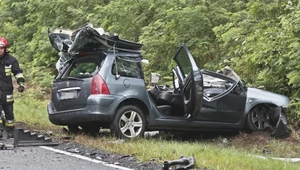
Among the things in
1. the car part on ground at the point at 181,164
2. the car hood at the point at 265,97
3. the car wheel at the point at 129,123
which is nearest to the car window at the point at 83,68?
the car wheel at the point at 129,123

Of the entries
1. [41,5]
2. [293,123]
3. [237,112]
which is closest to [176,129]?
[237,112]

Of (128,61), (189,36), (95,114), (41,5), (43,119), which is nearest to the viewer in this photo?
(95,114)

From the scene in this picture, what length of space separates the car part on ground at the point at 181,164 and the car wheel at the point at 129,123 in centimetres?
226

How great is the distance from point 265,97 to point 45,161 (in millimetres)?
4985

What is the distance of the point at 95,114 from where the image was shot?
26.2 feet

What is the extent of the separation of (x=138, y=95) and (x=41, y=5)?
14.4 metres

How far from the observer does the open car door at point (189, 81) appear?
8.29 metres

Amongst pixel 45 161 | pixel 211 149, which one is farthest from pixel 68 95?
pixel 211 149

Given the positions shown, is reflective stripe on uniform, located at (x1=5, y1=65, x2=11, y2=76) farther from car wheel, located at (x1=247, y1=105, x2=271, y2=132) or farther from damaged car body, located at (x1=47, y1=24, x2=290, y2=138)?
car wheel, located at (x1=247, y1=105, x2=271, y2=132)

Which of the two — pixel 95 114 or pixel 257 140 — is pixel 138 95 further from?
pixel 257 140

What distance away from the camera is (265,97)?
31.1ft

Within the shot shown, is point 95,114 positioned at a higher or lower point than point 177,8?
lower

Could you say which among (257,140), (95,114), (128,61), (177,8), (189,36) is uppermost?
(177,8)

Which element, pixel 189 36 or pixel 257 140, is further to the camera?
pixel 189 36
